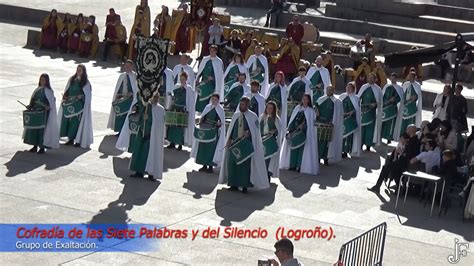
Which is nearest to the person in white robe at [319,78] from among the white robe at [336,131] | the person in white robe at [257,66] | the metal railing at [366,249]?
the person in white robe at [257,66]

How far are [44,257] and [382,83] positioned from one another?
13111 mm

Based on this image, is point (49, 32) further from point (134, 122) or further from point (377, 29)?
point (134, 122)

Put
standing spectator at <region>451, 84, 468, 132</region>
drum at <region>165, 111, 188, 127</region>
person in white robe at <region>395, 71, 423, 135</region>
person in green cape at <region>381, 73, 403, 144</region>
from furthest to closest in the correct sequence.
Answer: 1. person in white robe at <region>395, 71, 423, 135</region>
2. person in green cape at <region>381, 73, 403, 144</region>
3. standing spectator at <region>451, 84, 468, 132</region>
4. drum at <region>165, 111, 188, 127</region>

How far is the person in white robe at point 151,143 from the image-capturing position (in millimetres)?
18203

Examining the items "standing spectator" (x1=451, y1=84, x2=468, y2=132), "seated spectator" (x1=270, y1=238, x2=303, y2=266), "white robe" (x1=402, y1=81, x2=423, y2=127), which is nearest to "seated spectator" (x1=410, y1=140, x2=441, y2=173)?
"standing spectator" (x1=451, y1=84, x2=468, y2=132)

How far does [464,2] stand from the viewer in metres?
37.9

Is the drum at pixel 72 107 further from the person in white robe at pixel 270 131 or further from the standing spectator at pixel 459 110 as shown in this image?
the standing spectator at pixel 459 110

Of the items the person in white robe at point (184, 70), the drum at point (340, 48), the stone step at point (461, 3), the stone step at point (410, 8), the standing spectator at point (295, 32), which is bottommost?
the person in white robe at point (184, 70)

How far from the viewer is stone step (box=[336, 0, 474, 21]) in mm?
36719

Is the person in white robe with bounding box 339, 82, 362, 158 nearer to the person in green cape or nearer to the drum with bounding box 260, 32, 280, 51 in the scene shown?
the person in green cape

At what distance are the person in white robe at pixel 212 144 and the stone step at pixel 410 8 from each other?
59.6ft

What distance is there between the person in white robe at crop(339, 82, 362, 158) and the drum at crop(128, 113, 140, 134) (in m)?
4.64

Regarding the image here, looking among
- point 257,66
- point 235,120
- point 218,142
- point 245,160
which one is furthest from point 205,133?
point 257,66

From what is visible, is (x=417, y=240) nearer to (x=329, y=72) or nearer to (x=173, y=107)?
(x=173, y=107)
